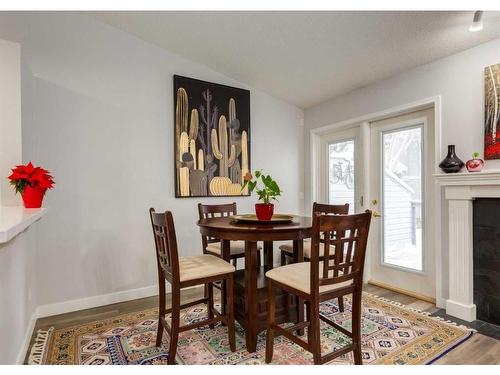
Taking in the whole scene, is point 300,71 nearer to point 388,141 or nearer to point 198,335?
point 388,141

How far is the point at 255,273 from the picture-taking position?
2.07m

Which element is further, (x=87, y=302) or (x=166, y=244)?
(x=87, y=302)

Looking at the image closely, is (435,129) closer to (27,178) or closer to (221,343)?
(221,343)

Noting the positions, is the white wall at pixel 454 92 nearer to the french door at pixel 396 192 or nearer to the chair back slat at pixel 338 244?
the french door at pixel 396 192

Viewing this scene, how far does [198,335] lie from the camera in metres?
2.26

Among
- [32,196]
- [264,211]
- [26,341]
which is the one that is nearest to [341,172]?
[264,211]

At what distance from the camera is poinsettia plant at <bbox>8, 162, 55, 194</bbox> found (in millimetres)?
1876

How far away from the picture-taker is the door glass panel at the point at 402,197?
305 cm

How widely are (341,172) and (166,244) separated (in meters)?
2.66

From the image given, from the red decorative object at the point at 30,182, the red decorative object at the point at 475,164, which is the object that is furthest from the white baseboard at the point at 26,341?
the red decorative object at the point at 475,164

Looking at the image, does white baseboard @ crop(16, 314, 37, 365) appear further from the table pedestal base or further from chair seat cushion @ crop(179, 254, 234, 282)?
the table pedestal base

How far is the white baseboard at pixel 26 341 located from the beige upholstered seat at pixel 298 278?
5.29 feet
